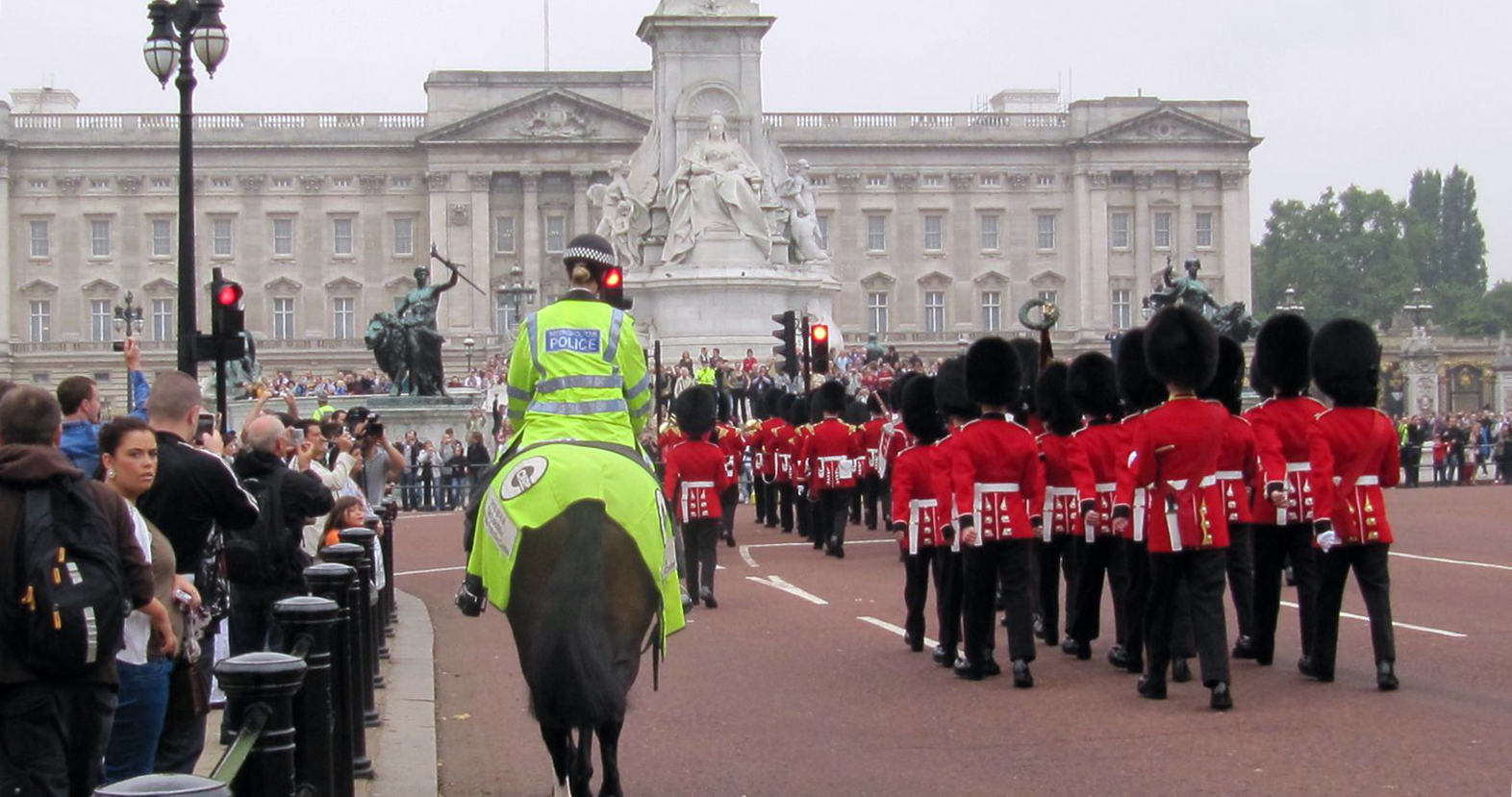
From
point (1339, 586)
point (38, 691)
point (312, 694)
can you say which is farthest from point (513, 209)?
point (38, 691)

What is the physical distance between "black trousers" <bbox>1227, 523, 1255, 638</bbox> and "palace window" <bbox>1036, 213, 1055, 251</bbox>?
85464mm

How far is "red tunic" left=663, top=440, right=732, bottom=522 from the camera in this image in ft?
56.5

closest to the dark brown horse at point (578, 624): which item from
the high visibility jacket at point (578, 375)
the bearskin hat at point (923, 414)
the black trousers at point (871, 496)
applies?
the high visibility jacket at point (578, 375)

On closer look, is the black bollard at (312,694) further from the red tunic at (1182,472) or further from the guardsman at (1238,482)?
the guardsman at (1238,482)

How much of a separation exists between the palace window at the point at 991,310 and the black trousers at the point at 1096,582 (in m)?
83.8

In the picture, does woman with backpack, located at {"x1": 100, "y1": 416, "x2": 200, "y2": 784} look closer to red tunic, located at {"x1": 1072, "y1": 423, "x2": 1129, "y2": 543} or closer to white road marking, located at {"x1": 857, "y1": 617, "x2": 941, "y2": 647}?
red tunic, located at {"x1": 1072, "y1": 423, "x2": 1129, "y2": 543}

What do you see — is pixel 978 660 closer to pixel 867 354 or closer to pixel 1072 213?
pixel 867 354

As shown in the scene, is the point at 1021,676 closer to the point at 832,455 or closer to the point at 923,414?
the point at 923,414

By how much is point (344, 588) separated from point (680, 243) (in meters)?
36.9

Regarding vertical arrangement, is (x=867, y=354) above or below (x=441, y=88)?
below

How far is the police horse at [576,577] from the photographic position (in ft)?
26.1

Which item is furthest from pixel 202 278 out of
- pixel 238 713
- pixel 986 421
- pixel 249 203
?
pixel 238 713

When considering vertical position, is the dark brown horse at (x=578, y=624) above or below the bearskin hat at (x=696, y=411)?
below

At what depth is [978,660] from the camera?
12.0 m
